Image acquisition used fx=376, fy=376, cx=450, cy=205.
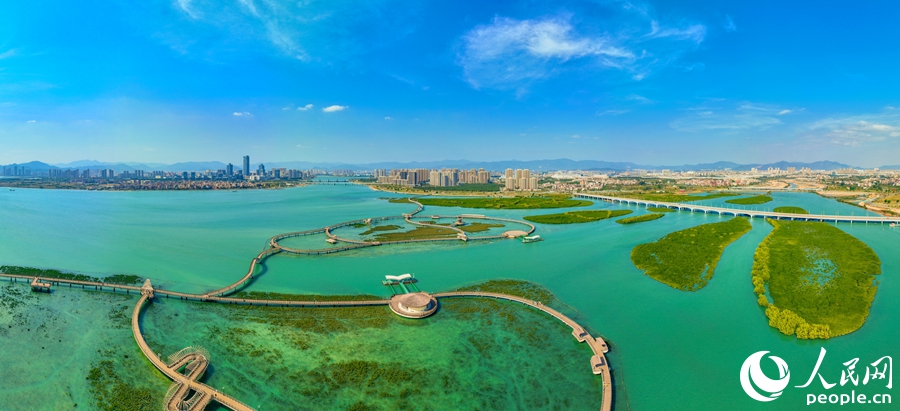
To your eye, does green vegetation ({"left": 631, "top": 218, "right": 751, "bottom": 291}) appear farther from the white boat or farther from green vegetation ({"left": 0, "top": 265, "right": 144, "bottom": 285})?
green vegetation ({"left": 0, "top": 265, "right": 144, "bottom": 285})

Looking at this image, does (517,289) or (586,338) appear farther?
(517,289)

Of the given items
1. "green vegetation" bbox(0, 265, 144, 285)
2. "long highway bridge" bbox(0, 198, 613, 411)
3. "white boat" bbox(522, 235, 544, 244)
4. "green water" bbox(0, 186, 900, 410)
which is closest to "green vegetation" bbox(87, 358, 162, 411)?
"long highway bridge" bbox(0, 198, 613, 411)

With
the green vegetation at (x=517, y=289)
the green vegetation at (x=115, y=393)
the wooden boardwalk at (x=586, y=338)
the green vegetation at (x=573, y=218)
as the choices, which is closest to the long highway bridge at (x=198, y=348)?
the wooden boardwalk at (x=586, y=338)

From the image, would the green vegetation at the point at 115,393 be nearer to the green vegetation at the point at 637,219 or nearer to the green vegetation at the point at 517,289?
the green vegetation at the point at 517,289

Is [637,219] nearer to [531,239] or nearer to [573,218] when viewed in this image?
[573,218]

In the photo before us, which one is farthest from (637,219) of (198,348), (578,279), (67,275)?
(67,275)

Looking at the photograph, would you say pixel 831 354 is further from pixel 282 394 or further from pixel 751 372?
pixel 282 394
